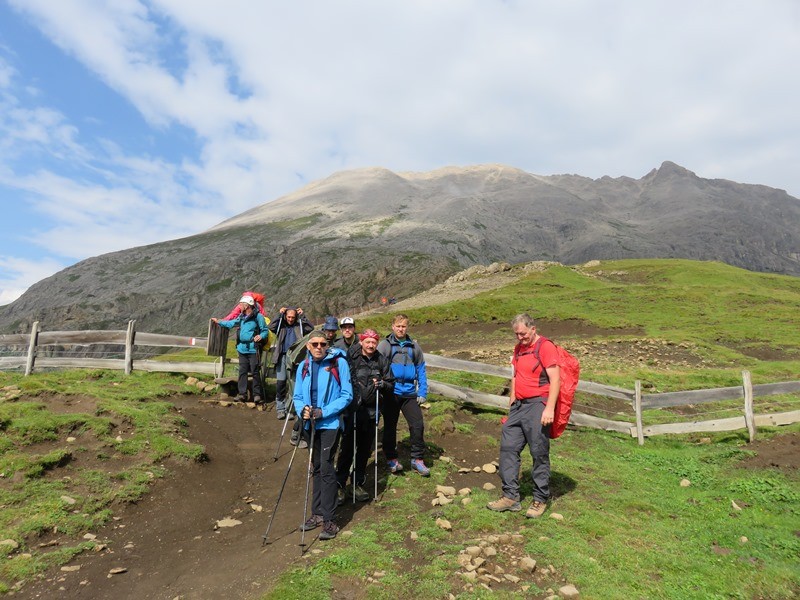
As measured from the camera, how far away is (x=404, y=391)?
29.7 ft

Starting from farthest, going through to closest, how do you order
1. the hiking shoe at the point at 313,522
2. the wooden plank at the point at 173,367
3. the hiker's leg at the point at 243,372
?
the wooden plank at the point at 173,367 → the hiker's leg at the point at 243,372 → the hiking shoe at the point at 313,522

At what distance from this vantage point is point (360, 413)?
27.9 feet

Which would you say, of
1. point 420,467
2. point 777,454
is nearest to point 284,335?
point 420,467

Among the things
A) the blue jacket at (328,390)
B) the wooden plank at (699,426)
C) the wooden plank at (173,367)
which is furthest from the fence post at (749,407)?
the wooden plank at (173,367)

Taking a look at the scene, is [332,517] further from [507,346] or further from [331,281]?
[331,281]

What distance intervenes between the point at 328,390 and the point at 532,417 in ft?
11.1

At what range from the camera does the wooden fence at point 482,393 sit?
481 inches

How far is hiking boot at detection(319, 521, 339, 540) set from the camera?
6.63 meters

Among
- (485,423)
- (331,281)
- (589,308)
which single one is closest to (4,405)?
(485,423)

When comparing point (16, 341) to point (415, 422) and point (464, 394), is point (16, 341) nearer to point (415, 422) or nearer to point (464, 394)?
point (415, 422)

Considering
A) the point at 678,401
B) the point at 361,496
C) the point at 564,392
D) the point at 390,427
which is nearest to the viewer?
the point at 564,392

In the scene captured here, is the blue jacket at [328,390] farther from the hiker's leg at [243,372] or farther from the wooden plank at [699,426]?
the wooden plank at [699,426]

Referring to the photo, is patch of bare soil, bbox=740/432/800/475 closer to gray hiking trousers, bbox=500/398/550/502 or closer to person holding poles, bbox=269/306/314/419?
gray hiking trousers, bbox=500/398/550/502

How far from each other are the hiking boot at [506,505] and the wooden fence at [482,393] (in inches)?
251
